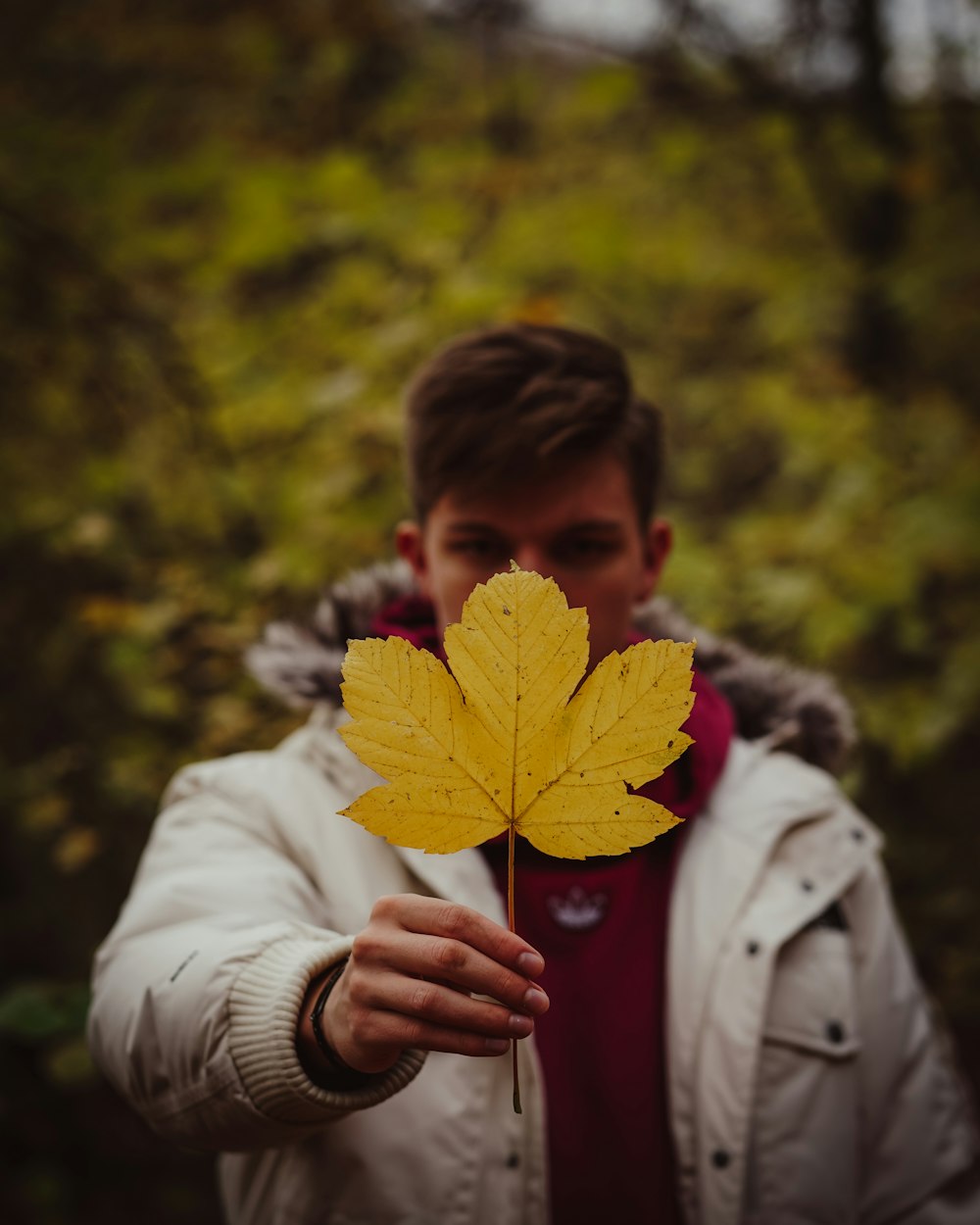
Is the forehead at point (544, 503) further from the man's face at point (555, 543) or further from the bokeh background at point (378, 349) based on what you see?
the bokeh background at point (378, 349)

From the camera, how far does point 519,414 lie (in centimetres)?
153

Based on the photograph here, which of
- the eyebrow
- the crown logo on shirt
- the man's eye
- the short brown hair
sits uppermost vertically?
the short brown hair

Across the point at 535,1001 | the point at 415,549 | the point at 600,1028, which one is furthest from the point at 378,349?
the point at 535,1001

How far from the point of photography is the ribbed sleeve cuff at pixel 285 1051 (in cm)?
91

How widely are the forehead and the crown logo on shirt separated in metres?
0.64

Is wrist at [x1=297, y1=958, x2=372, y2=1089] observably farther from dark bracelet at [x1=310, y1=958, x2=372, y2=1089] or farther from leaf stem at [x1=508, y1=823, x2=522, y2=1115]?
leaf stem at [x1=508, y1=823, x2=522, y2=1115]

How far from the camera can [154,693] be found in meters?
2.75

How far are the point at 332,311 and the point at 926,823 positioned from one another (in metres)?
3.08

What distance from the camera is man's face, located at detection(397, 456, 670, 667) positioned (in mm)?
1422

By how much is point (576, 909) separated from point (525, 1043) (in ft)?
0.80

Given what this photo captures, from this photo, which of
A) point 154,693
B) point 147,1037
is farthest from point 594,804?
point 154,693

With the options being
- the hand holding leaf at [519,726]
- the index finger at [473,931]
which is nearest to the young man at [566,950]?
the index finger at [473,931]

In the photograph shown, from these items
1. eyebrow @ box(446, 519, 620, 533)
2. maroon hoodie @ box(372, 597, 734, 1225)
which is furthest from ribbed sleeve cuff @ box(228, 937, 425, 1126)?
eyebrow @ box(446, 519, 620, 533)

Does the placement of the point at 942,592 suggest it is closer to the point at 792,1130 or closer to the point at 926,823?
the point at 926,823
